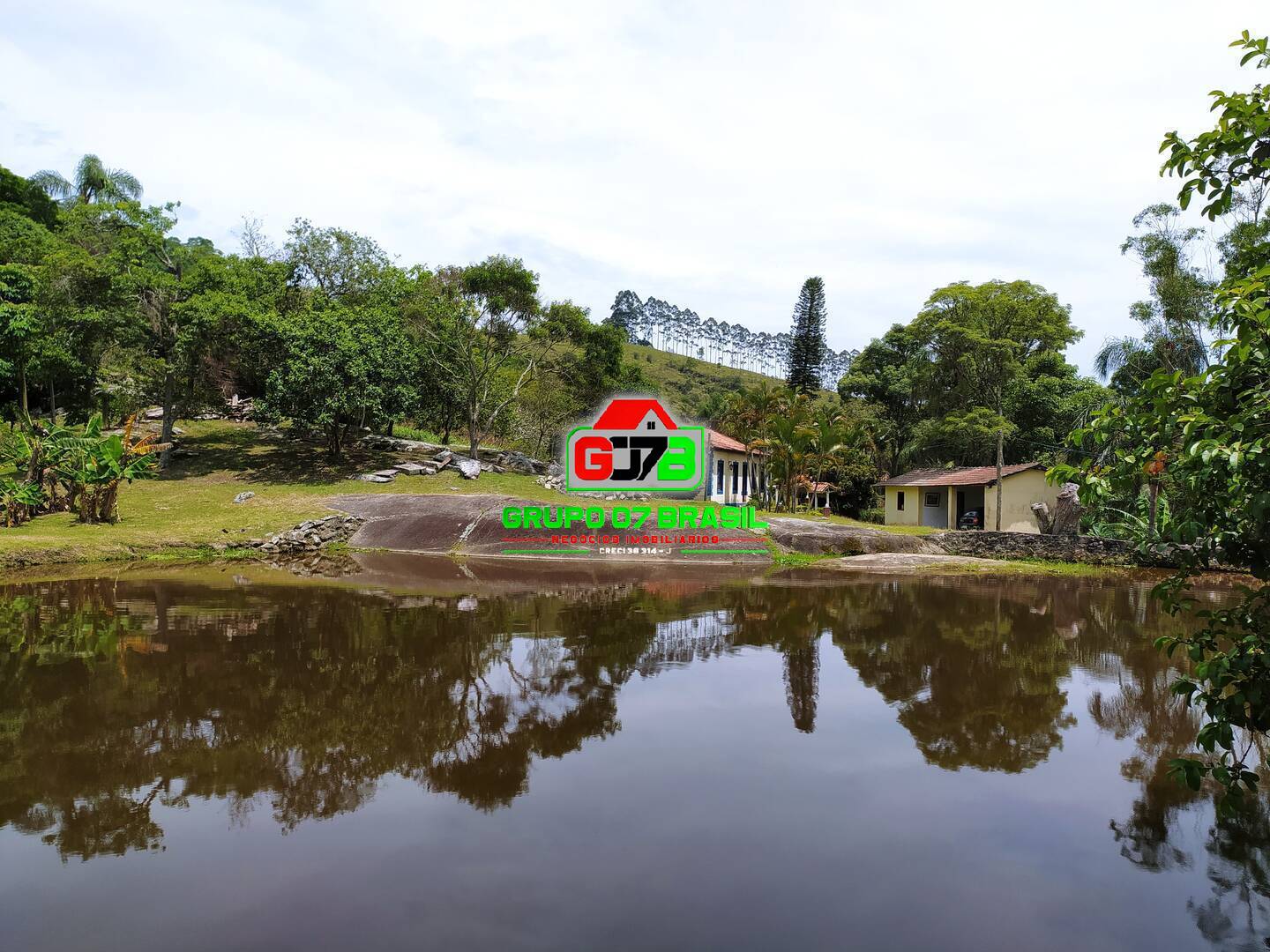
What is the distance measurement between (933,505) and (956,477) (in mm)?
2864

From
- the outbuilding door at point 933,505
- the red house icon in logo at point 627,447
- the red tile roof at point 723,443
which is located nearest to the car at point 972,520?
the outbuilding door at point 933,505

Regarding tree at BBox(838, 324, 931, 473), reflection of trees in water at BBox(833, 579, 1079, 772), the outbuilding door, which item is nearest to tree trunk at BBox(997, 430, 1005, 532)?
the outbuilding door

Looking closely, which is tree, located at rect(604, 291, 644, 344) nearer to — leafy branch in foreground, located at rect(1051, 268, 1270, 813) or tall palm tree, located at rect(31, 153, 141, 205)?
tall palm tree, located at rect(31, 153, 141, 205)

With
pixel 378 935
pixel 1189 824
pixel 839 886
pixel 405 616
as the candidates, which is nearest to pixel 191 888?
pixel 378 935

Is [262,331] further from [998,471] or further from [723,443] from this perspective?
[998,471]

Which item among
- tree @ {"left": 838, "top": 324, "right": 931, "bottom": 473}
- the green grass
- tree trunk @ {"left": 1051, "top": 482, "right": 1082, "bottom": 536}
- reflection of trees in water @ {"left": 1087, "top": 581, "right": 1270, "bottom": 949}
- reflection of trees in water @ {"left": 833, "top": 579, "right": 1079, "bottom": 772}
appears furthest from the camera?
tree @ {"left": 838, "top": 324, "right": 931, "bottom": 473}

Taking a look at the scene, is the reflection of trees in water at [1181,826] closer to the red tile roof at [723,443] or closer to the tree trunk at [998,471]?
the tree trunk at [998,471]

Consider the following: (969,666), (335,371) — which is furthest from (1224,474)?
(335,371)

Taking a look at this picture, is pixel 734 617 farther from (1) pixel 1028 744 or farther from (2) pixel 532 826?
(2) pixel 532 826

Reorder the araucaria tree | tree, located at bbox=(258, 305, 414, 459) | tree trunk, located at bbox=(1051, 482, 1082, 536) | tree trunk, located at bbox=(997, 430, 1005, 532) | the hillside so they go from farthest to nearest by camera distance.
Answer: the hillside, the araucaria tree, tree trunk, located at bbox=(997, 430, 1005, 532), tree, located at bbox=(258, 305, 414, 459), tree trunk, located at bbox=(1051, 482, 1082, 536)

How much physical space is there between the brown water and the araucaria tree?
5717 centimetres

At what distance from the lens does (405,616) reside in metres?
12.3

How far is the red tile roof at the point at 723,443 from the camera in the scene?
34219mm

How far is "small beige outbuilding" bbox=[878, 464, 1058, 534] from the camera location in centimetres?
3167
